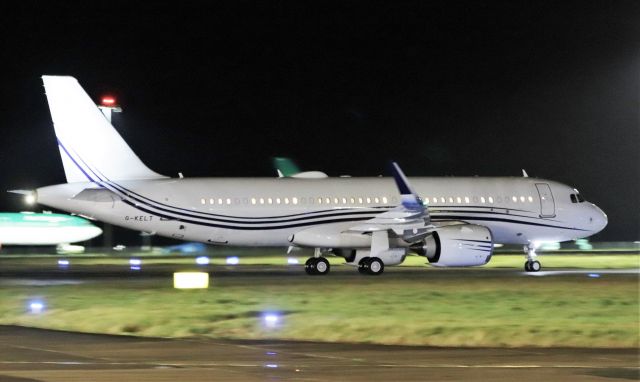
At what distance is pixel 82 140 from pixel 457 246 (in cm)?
1384

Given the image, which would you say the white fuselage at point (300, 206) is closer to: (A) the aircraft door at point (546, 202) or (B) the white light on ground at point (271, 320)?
(A) the aircraft door at point (546, 202)

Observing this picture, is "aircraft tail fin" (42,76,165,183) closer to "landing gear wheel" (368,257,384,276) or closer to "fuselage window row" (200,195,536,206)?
"fuselage window row" (200,195,536,206)

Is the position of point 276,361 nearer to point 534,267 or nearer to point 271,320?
point 271,320

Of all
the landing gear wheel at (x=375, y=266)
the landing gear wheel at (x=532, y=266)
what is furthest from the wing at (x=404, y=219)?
the landing gear wheel at (x=532, y=266)

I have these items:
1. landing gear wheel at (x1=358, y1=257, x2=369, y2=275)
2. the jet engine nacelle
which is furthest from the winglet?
landing gear wheel at (x1=358, y1=257, x2=369, y2=275)

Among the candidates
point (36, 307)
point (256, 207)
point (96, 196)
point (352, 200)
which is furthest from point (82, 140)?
point (36, 307)

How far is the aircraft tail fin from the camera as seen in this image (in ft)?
132

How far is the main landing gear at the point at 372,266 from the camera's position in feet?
129

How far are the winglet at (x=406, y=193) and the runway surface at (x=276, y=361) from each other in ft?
58.4

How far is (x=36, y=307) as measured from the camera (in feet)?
87.1

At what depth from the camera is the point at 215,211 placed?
40250 mm

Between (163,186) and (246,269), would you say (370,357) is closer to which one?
(163,186)

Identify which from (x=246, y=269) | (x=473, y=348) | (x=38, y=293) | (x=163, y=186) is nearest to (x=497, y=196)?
(x=246, y=269)

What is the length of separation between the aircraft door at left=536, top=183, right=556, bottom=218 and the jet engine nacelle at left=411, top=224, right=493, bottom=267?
20.3 feet
